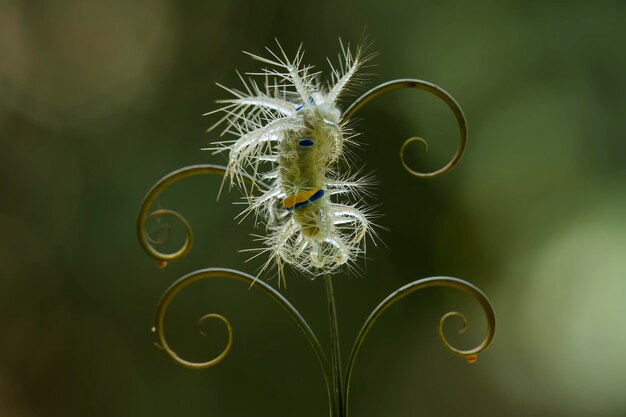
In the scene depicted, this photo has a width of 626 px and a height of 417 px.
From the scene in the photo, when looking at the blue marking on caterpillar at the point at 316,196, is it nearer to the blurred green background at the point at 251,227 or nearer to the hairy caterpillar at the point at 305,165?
the hairy caterpillar at the point at 305,165

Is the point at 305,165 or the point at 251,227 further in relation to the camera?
the point at 251,227

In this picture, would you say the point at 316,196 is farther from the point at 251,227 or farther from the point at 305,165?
the point at 251,227

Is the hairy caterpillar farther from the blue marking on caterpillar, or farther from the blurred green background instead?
the blurred green background

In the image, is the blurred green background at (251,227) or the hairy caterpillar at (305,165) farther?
the blurred green background at (251,227)

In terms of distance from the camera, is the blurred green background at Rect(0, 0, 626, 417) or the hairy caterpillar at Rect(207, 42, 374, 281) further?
the blurred green background at Rect(0, 0, 626, 417)

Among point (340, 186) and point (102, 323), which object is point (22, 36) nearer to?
point (102, 323)

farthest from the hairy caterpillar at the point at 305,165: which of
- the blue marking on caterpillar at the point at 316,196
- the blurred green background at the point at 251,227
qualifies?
the blurred green background at the point at 251,227

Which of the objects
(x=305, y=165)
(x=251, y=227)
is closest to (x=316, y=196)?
(x=305, y=165)

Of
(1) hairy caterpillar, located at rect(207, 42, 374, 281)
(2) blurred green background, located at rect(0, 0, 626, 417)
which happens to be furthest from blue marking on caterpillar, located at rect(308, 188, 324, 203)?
(2) blurred green background, located at rect(0, 0, 626, 417)
